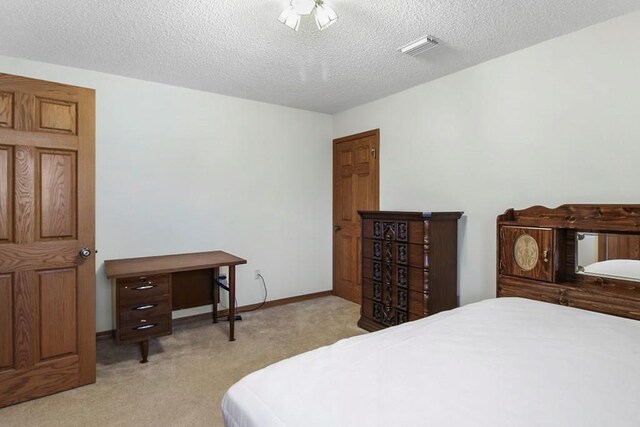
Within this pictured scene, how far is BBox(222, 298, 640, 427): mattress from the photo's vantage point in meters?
0.91

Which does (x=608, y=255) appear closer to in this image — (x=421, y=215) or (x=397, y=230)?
(x=421, y=215)

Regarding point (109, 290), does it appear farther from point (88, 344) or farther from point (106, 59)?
point (106, 59)

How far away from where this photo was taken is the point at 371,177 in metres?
4.15

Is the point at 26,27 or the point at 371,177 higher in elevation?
the point at 26,27

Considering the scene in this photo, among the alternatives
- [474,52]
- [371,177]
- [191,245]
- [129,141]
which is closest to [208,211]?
[191,245]

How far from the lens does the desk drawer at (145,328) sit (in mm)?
2604

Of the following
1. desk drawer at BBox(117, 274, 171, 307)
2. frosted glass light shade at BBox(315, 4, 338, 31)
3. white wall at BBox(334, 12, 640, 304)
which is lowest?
desk drawer at BBox(117, 274, 171, 307)

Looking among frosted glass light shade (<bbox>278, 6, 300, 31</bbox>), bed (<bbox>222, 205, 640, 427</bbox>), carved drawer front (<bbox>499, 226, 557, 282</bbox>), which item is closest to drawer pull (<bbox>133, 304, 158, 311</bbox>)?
bed (<bbox>222, 205, 640, 427</bbox>)

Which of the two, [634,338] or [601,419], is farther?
[634,338]

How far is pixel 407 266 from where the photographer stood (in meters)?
3.00

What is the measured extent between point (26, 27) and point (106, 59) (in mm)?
567

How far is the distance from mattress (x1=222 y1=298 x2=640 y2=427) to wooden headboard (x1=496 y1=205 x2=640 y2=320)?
2.02ft

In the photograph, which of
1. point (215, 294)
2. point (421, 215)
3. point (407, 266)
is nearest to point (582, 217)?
point (421, 215)

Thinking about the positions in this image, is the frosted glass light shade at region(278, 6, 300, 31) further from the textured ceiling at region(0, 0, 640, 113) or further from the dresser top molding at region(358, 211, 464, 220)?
the dresser top molding at region(358, 211, 464, 220)
